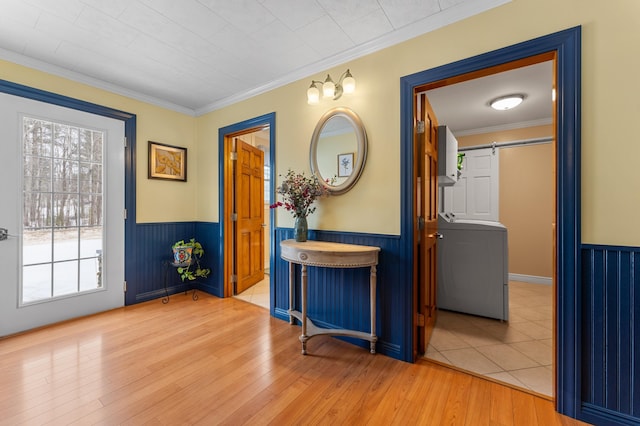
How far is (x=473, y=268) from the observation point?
2924 millimetres

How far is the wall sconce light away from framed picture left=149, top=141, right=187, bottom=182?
6.93 ft

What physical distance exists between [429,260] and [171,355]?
2242mm

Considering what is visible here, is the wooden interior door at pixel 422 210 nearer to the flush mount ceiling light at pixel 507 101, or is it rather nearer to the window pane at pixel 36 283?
the flush mount ceiling light at pixel 507 101

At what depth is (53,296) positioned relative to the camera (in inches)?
103

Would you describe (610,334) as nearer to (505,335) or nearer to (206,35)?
(505,335)

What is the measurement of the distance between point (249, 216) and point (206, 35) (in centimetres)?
229

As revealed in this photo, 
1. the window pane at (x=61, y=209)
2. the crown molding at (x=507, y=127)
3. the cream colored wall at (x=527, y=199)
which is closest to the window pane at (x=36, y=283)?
the window pane at (x=61, y=209)

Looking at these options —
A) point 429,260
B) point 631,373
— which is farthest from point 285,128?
point 631,373

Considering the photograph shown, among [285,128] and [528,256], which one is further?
[528,256]

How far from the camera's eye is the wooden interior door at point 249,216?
11.8 feet

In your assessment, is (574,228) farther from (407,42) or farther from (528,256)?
(528,256)

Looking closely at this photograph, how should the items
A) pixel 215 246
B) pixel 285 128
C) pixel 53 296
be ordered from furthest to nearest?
pixel 215 246 < pixel 285 128 < pixel 53 296

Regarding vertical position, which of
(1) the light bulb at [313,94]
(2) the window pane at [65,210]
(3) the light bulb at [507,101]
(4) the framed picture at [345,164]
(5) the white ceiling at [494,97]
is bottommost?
(2) the window pane at [65,210]

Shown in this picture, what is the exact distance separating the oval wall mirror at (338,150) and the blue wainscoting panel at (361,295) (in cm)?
50
